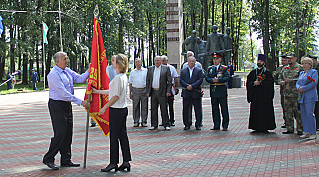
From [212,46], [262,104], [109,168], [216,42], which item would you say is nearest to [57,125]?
[109,168]

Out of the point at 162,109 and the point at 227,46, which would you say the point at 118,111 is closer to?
the point at 162,109

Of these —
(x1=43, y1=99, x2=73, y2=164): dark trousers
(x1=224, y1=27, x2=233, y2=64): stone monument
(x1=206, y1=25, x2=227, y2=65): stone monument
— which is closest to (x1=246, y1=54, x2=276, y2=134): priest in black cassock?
(x1=43, y1=99, x2=73, y2=164): dark trousers

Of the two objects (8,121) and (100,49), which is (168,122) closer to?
(100,49)

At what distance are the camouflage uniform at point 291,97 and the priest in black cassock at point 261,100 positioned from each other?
34 cm

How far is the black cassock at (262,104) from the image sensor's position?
Answer: 9.91 m

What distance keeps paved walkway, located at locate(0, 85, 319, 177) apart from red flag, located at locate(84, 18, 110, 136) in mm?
824

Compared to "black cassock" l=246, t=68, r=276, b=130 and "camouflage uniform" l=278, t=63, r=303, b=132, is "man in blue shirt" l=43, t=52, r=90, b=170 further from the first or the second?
"camouflage uniform" l=278, t=63, r=303, b=132

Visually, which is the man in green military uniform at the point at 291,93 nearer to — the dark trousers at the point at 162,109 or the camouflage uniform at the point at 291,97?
the camouflage uniform at the point at 291,97

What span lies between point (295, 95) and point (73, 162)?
223 inches

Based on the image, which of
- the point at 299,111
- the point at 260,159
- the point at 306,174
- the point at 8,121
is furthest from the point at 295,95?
the point at 8,121

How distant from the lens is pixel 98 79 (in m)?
6.86

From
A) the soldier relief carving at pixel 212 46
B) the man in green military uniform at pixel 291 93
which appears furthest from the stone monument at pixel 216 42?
the man in green military uniform at pixel 291 93

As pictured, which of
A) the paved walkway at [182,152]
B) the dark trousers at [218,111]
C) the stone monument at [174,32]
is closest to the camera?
the paved walkway at [182,152]

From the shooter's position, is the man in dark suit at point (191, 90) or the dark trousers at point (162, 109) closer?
the man in dark suit at point (191, 90)
